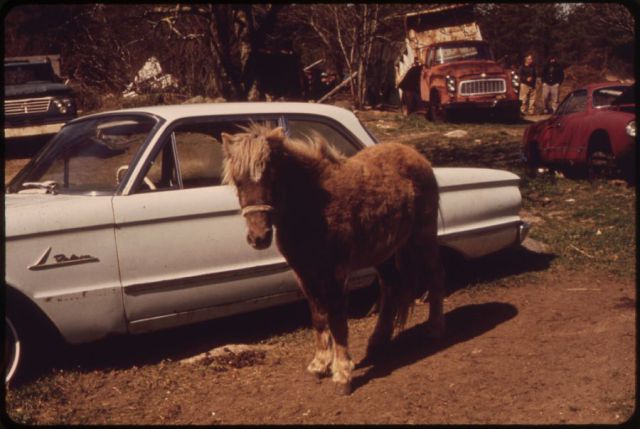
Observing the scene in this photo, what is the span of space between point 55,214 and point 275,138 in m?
1.50

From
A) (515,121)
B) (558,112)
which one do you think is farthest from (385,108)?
(558,112)

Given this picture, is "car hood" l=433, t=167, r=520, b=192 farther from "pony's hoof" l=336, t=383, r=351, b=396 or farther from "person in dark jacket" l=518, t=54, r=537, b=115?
"person in dark jacket" l=518, t=54, r=537, b=115

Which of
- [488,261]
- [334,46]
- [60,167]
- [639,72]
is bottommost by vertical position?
[488,261]

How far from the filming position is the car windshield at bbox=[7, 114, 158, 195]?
15.9 ft

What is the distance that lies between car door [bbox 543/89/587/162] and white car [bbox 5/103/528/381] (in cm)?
771

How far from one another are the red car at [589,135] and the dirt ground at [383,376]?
586 centimetres

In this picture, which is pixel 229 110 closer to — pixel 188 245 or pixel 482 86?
pixel 188 245

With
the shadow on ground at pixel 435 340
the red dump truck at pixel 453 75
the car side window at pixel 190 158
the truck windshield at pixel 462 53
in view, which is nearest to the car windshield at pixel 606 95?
the red dump truck at pixel 453 75

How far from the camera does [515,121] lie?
846 inches

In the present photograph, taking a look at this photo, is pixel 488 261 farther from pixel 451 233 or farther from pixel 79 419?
pixel 79 419

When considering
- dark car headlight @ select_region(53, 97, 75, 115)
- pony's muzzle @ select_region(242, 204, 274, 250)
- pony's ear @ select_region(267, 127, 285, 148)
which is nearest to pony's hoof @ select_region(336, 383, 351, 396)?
pony's muzzle @ select_region(242, 204, 274, 250)

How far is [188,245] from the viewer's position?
466 centimetres

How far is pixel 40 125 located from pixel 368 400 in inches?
467

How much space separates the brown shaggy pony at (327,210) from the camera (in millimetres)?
3746
